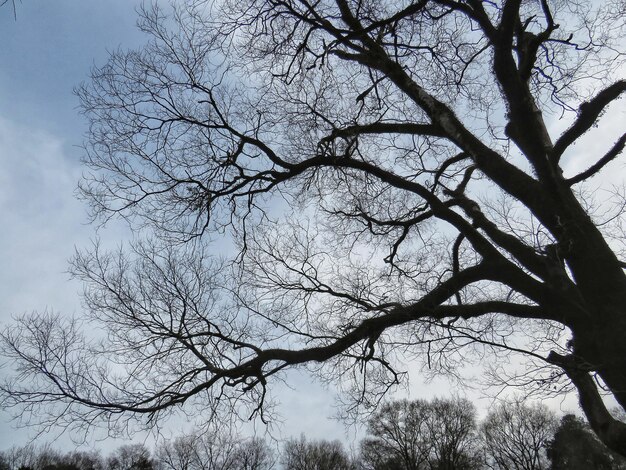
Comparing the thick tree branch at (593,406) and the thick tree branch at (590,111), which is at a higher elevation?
the thick tree branch at (590,111)

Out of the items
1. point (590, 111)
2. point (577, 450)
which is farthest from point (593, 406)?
point (577, 450)

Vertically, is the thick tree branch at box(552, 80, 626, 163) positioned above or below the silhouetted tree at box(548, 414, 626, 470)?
above

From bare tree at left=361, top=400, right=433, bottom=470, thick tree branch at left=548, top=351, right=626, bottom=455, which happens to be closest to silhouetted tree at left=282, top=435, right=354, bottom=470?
bare tree at left=361, top=400, right=433, bottom=470

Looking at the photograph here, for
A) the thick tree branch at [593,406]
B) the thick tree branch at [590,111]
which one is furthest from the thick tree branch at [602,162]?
the thick tree branch at [593,406]

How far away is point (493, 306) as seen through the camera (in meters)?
5.57

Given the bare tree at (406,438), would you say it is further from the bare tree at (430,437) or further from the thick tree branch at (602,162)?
the thick tree branch at (602,162)

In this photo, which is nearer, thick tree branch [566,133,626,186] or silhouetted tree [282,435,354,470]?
thick tree branch [566,133,626,186]

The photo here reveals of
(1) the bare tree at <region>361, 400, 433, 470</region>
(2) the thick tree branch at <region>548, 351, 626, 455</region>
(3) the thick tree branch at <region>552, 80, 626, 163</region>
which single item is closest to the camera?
(2) the thick tree branch at <region>548, 351, 626, 455</region>

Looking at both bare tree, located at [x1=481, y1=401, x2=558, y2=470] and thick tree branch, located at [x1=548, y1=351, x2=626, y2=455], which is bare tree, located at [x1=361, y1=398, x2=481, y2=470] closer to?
bare tree, located at [x1=481, y1=401, x2=558, y2=470]

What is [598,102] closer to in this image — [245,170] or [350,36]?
[350,36]

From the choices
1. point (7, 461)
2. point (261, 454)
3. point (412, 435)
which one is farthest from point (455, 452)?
point (7, 461)

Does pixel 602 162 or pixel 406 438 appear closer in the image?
pixel 602 162

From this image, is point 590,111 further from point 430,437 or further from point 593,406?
point 430,437

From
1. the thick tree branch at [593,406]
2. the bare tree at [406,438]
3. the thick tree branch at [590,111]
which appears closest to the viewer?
the thick tree branch at [593,406]
